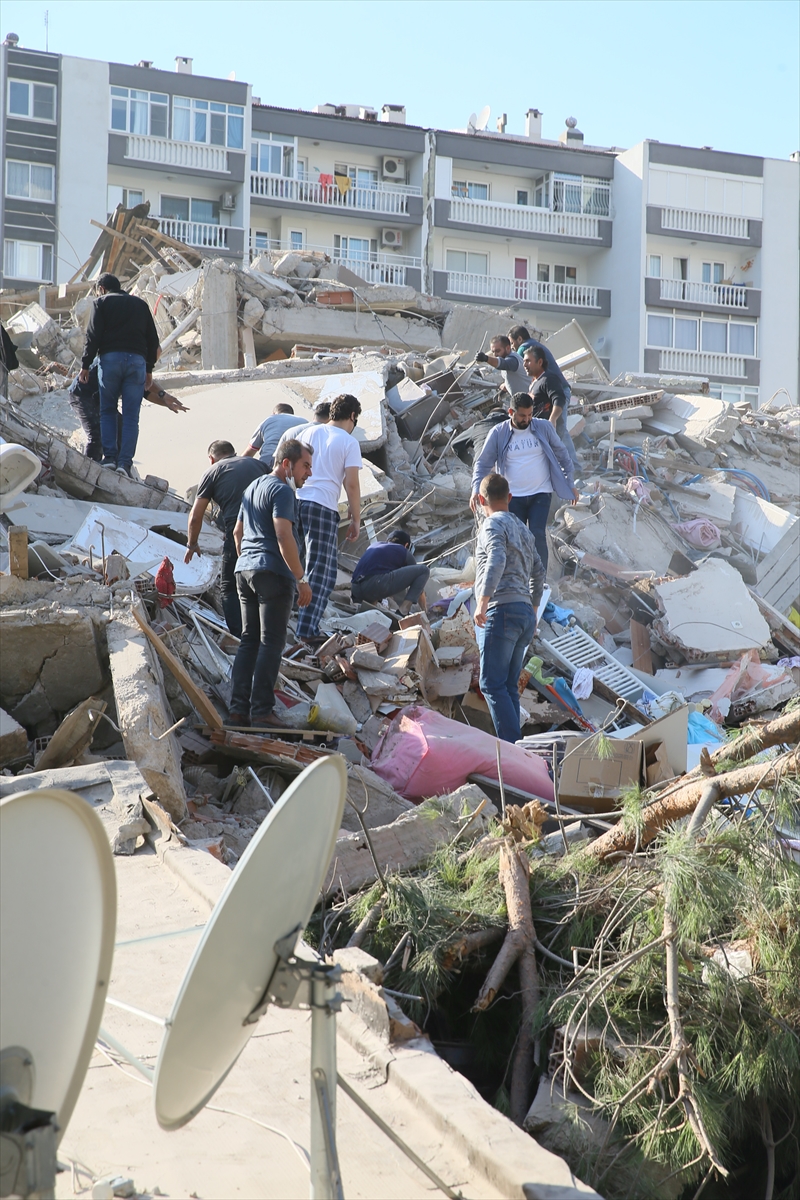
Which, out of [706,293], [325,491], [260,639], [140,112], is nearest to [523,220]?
[706,293]

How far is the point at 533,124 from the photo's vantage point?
3462cm

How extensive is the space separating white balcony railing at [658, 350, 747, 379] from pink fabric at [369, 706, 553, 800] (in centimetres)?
2842

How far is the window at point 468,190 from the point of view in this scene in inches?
1267

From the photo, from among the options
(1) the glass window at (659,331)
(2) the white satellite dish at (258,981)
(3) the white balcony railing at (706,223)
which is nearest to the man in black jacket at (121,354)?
(2) the white satellite dish at (258,981)

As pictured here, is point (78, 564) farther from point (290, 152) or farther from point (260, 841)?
point (290, 152)

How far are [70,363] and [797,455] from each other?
31.7 ft

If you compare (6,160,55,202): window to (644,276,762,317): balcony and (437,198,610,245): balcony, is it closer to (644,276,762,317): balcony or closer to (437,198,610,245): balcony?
(437,198,610,245): balcony

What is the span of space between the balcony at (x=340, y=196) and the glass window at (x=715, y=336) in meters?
9.45

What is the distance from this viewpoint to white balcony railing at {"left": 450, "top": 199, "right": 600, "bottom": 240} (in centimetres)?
3153

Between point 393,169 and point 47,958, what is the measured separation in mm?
32812

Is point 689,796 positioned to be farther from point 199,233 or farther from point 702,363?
point 702,363

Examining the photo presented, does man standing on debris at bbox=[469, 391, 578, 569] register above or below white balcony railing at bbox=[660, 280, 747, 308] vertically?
below

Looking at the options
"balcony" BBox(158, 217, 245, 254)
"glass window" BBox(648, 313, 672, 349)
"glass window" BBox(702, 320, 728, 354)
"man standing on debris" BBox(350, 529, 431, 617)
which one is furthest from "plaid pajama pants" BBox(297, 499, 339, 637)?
"glass window" BBox(702, 320, 728, 354)

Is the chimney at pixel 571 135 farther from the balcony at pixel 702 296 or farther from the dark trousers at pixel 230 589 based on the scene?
the dark trousers at pixel 230 589
